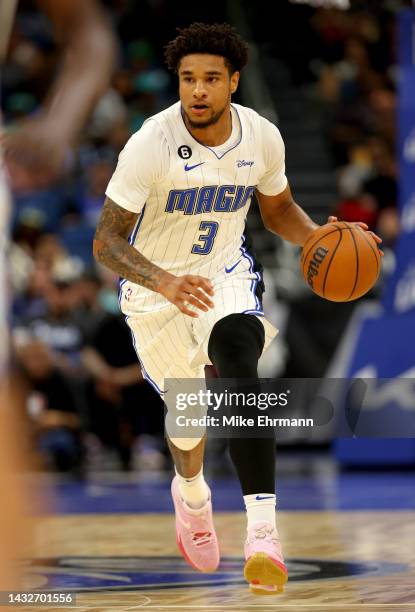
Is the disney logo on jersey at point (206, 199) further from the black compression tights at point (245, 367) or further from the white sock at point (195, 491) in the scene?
the white sock at point (195, 491)

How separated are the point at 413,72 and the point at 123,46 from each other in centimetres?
830

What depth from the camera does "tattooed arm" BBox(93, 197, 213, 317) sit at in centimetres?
460

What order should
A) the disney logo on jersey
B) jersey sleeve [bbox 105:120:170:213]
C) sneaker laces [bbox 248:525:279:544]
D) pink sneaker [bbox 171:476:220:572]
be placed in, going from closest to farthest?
sneaker laces [bbox 248:525:279:544]
jersey sleeve [bbox 105:120:170:213]
the disney logo on jersey
pink sneaker [bbox 171:476:220:572]

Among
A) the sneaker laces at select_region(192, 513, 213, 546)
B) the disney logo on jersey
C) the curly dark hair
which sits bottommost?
the sneaker laces at select_region(192, 513, 213, 546)

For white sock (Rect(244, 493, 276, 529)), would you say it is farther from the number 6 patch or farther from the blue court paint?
the blue court paint

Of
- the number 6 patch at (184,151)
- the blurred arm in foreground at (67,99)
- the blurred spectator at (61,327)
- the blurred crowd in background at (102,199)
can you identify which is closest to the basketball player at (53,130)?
the blurred arm in foreground at (67,99)

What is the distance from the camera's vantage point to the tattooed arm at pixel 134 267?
460 centimetres

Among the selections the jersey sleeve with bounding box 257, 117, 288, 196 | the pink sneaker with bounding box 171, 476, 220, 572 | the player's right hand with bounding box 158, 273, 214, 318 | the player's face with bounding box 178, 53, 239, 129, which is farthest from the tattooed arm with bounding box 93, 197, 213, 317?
the pink sneaker with bounding box 171, 476, 220, 572

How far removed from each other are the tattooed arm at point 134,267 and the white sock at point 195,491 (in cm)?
118

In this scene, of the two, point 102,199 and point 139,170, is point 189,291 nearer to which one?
point 139,170

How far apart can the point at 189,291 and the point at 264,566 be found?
102cm

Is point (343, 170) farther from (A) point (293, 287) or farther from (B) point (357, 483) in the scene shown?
(B) point (357, 483)

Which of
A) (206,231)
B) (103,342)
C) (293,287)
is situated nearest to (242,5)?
(293,287)

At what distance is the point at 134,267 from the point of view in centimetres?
490
